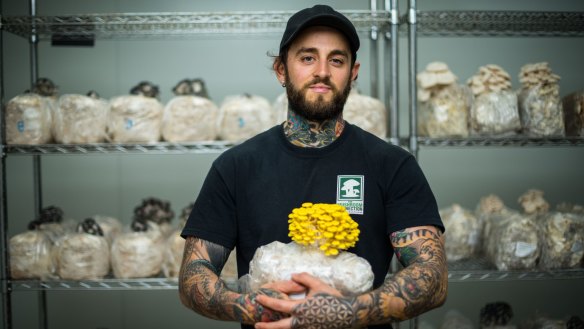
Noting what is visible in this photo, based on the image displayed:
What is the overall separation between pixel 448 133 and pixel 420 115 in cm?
18

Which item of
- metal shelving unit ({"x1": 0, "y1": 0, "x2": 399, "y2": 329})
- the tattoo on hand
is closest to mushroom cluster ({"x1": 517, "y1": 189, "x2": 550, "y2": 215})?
metal shelving unit ({"x1": 0, "y1": 0, "x2": 399, "y2": 329})

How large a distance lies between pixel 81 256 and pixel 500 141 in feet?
6.26

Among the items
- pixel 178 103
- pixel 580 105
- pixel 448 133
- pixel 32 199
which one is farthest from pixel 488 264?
pixel 32 199

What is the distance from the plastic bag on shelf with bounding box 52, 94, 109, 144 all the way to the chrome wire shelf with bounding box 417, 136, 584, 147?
4.70 ft

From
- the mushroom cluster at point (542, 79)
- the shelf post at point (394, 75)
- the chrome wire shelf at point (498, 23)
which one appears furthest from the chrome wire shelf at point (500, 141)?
the chrome wire shelf at point (498, 23)

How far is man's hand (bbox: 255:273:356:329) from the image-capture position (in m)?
1.12

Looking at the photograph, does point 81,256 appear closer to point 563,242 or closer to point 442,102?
point 442,102

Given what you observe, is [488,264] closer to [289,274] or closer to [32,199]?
[289,274]

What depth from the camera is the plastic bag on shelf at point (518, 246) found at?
8.07 feet

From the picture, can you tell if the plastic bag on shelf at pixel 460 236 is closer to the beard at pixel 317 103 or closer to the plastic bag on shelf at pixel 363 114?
the plastic bag on shelf at pixel 363 114

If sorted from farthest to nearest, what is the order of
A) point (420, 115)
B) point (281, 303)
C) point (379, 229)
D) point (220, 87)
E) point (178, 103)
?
point (220, 87) < point (420, 115) < point (178, 103) < point (379, 229) < point (281, 303)

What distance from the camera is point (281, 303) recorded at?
1.14 metres

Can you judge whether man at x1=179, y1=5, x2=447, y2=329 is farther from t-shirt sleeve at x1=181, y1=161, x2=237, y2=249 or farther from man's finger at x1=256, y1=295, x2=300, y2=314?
man's finger at x1=256, y1=295, x2=300, y2=314

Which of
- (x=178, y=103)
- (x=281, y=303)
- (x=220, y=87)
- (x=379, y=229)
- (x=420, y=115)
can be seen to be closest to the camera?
(x=281, y=303)
